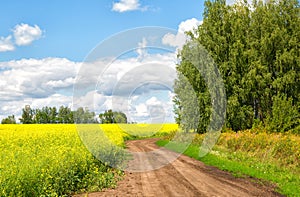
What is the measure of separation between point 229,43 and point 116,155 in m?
22.7

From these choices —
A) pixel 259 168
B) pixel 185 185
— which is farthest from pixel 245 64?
pixel 185 185

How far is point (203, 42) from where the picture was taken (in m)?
39.7

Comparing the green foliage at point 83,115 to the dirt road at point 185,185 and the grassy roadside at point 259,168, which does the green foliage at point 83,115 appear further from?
the grassy roadside at point 259,168

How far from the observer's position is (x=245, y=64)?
38.5 metres

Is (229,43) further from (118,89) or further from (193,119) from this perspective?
(118,89)

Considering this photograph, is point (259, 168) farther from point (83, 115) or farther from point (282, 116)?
point (282, 116)

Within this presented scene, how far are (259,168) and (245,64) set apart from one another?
2077cm

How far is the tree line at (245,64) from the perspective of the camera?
37.7m

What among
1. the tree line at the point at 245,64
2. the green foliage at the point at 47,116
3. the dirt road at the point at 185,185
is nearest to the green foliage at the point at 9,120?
the green foliage at the point at 47,116

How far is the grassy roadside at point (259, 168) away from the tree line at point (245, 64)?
11676 mm

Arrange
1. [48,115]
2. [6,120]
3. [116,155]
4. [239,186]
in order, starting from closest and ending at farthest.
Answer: [239,186] < [116,155] < [6,120] < [48,115]

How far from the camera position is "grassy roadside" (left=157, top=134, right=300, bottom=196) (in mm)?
15242

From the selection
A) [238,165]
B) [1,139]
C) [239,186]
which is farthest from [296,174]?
[1,139]

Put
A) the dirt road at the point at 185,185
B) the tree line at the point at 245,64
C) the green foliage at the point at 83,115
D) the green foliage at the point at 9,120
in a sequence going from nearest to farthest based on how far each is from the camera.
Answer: the dirt road at the point at 185,185
the green foliage at the point at 83,115
the tree line at the point at 245,64
the green foliage at the point at 9,120
